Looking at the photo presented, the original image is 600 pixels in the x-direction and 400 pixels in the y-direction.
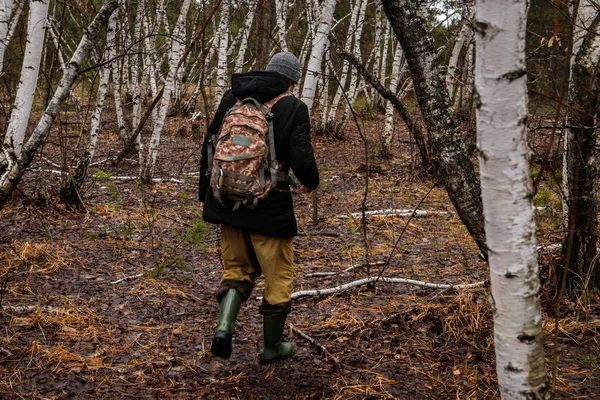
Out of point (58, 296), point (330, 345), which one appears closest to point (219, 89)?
point (58, 296)

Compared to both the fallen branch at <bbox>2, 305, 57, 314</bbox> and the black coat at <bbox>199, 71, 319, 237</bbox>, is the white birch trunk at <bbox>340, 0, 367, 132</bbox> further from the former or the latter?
the fallen branch at <bbox>2, 305, 57, 314</bbox>

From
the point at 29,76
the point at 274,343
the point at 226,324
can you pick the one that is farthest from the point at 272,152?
the point at 29,76

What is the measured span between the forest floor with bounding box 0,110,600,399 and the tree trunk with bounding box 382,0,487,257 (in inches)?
11.0

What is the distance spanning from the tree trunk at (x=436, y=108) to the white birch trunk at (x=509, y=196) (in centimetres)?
169

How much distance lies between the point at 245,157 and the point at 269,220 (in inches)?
17.4

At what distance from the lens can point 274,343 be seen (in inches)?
145

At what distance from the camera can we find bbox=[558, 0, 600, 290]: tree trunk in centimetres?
381

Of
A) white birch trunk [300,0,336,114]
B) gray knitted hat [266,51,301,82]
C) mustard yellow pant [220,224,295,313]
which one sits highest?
white birch trunk [300,0,336,114]

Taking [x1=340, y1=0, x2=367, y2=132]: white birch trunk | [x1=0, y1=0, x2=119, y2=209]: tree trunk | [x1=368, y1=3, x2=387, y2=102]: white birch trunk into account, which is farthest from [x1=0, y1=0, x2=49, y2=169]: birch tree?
[x1=368, y1=3, x2=387, y2=102]: white birch trunk

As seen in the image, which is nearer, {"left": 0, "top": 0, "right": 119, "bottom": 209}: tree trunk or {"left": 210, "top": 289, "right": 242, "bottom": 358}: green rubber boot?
{"left": 210, "top": 289, "right": 242, "bottom": 358}: green rubber boot

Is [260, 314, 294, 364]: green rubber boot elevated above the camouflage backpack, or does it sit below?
below

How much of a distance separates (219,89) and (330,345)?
9.93 meters

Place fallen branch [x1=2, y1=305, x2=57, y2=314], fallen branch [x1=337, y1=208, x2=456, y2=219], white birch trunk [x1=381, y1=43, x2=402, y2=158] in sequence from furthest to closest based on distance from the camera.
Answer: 1. white birch trunk [x1=381, y1=43, x2=402, y2=158]
2. fallen branch [x1=337, y1=208, x2=456, y2=219]
3. fallen branch [x1=2, y1=305, x2=57, y2=314]

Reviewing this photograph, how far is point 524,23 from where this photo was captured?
6.01 ft
